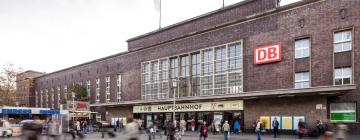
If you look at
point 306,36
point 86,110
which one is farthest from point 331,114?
point 86,110

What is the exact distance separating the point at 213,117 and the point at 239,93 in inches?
231

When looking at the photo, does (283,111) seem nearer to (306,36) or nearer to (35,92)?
(306,36)

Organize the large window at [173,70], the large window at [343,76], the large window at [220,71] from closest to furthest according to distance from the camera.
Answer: the large window at [343,76] → the large window at [220,71] → the large window at [173,70]

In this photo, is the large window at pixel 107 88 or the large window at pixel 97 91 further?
the large window at pixel 97 91

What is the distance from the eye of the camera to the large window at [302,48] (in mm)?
31672

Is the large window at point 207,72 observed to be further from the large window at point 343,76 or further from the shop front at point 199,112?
the large window at point 343,76

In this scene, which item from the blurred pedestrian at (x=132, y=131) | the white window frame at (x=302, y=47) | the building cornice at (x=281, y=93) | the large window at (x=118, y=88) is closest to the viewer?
the blurred pedestrian at (x=132, y=131)

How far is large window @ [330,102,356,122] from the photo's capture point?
28.2 m

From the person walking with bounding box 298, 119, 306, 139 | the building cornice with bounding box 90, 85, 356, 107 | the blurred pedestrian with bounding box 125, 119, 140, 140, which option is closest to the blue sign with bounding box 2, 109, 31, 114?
the building cornice with bounding box 90, 85, 356, 107

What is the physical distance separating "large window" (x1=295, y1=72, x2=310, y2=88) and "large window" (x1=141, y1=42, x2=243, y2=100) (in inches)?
257

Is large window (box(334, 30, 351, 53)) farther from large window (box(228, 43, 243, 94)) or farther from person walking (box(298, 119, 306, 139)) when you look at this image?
large window (box(228, 43, 243, 94))

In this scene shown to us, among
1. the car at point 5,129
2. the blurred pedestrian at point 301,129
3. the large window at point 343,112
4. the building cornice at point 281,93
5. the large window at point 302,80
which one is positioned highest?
the large window at point 302,80

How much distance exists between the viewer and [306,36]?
31.6m

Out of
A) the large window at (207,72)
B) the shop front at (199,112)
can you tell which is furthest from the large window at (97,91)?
the large window at (207,72)
